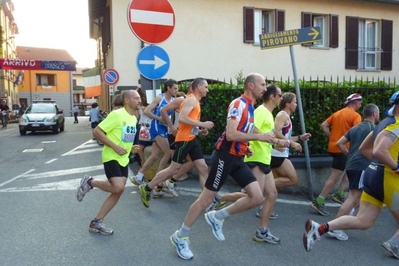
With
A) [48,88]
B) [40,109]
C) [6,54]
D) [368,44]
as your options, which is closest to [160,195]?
[368,44]

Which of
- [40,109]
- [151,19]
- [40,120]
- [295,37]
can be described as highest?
[151,19]

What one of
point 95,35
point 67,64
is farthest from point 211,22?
point 67,64

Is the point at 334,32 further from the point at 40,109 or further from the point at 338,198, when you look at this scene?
the point at 40,109

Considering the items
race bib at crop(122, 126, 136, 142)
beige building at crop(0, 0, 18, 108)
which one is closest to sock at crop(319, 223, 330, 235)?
race bib at crop(122, 126, 136, 142)

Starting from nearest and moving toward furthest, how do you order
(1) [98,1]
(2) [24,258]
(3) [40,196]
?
(2) [24,258]
(3) [40,196]
(1) [98,1]

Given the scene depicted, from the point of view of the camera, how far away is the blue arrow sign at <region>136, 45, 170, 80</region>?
22.0 ft

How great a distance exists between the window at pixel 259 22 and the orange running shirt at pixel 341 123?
39.2 feet

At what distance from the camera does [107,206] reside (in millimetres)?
5391

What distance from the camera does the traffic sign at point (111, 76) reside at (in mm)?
15711

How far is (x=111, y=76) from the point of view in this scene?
1588cm

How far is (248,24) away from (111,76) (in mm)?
5933

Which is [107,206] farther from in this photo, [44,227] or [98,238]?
[44,227]

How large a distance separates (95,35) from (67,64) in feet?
11.5

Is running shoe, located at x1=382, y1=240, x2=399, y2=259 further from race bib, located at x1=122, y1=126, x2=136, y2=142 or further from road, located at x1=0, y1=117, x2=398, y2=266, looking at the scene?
race bib, located at x1=122, y1=126, x2=136, y2=142
